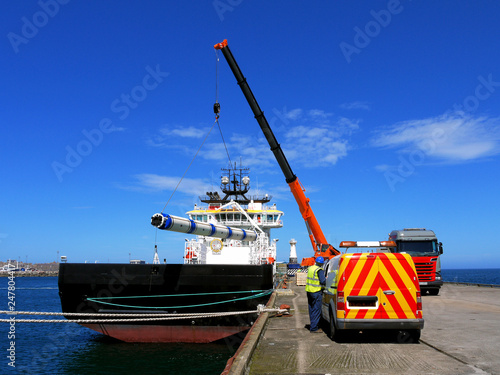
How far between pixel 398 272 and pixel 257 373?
11.4 feet

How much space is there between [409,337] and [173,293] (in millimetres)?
8774

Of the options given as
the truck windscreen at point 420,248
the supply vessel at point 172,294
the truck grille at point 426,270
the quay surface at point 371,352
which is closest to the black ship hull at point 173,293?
the supply vessel at point 172,294

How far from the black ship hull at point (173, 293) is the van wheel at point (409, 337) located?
6871 mm

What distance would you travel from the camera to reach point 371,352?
7797 mm

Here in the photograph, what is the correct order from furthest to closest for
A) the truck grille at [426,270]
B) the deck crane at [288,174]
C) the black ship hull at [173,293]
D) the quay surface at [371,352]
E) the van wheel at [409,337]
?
the deck crane at [288,174] < the truck grille at [426,270] < the black ship hull at [173,293] < the van wheel at [409,337] < the quay surface at [371,352]

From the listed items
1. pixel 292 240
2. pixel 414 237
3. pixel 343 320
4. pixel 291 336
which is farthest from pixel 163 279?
pixel 292 240

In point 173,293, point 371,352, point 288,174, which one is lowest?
point 371,352

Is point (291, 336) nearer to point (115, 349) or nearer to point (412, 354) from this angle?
point (412, 354)

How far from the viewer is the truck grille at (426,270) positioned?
2058 cm

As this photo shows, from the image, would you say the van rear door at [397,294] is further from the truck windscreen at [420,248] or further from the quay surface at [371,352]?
the truck windscreen at [420,248]

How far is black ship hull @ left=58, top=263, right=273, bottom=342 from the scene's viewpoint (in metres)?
15.2

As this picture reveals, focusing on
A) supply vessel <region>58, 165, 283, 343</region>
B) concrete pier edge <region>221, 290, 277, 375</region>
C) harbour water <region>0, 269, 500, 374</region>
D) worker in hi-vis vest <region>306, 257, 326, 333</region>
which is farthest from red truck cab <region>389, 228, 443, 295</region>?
concrete pier edge <region>221, 290, 277, 375</region>

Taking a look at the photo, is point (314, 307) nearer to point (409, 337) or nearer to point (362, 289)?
point (362, 289)

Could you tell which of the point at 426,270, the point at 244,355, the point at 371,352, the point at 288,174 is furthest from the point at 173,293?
the point at 426,270
